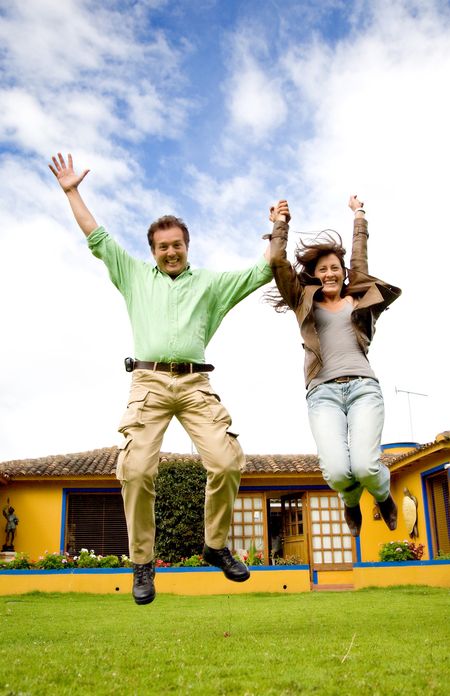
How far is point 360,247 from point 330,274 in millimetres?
405

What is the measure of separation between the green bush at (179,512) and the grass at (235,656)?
10315 mm

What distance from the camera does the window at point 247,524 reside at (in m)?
19.1

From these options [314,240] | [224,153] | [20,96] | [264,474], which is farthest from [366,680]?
[264,474]

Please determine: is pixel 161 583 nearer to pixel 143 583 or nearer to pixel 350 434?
pixel 143 583

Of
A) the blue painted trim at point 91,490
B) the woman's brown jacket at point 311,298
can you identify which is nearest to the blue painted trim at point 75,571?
the blue painted trim at point 91,490

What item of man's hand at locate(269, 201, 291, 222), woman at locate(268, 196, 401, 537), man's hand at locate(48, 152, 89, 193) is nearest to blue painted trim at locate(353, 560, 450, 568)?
woman at locate(268, 196, 401, 537)

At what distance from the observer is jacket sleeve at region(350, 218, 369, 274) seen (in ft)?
19.1

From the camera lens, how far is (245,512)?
64.0 feet

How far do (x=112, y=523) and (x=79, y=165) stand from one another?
15.3 m

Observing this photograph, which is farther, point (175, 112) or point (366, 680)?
point (175, 112)

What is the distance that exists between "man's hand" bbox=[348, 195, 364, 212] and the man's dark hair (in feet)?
5.66

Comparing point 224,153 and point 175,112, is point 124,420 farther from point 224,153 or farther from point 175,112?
point 175,112

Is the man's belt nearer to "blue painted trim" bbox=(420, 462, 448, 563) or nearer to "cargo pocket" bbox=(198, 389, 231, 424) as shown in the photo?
"cargo pocket" bbox=(198, 389, 231, 424)

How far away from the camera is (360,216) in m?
6.11
